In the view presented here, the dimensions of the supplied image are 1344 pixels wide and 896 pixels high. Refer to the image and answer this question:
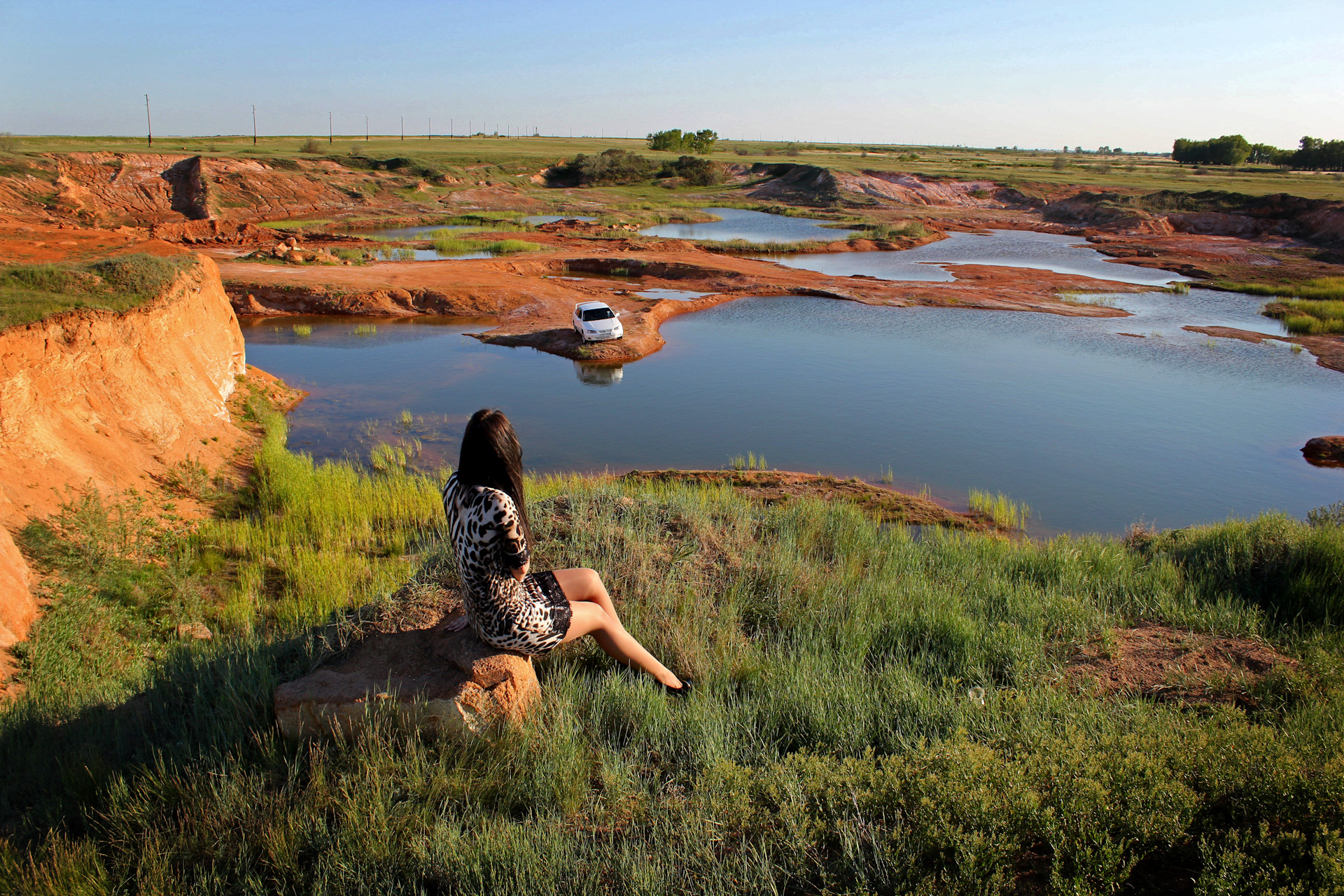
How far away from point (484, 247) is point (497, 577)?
3760cm

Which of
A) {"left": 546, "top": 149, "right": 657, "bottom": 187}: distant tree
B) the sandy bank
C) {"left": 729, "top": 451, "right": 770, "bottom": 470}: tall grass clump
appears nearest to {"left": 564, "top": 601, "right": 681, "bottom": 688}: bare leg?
{"left": 729, "top": 451, "right": 770, "bottom": 470}: tall grass clump

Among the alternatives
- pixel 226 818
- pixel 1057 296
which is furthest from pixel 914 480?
pixel 1057 296

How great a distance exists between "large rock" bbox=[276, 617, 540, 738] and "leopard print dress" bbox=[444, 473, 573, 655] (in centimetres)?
16

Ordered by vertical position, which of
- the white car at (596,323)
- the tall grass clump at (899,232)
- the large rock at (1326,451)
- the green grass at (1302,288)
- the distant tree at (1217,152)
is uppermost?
the distant tree at (1217,152)

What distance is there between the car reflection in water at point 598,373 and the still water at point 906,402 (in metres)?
0.10

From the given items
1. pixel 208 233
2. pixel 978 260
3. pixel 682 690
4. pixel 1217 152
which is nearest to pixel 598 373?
pixel 682 690

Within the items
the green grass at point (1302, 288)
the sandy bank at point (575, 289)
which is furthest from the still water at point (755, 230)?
the green grass at point (1302, 288)

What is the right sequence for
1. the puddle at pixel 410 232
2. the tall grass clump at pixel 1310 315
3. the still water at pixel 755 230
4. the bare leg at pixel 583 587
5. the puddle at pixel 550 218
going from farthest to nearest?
the puddle at pixel 550 218 < the still water at pixel 755 230 < the puddle at pixel 410 232 < the tall grass clump at pixel 1310 315 < the bare leg at pixel 583 587

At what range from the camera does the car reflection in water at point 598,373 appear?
20.7m

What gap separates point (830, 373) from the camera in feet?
68.5

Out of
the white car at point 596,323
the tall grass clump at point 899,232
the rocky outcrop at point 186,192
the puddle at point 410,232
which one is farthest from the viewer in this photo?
the tall grass clump at point 899,232

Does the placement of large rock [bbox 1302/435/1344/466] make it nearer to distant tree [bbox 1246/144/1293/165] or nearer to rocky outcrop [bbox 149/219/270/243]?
rocky outcrop [bbox 149/219/270/243]

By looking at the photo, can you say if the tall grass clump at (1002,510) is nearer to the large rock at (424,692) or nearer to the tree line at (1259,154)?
the large rock at (424,692)

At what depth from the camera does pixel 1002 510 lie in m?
11.9
